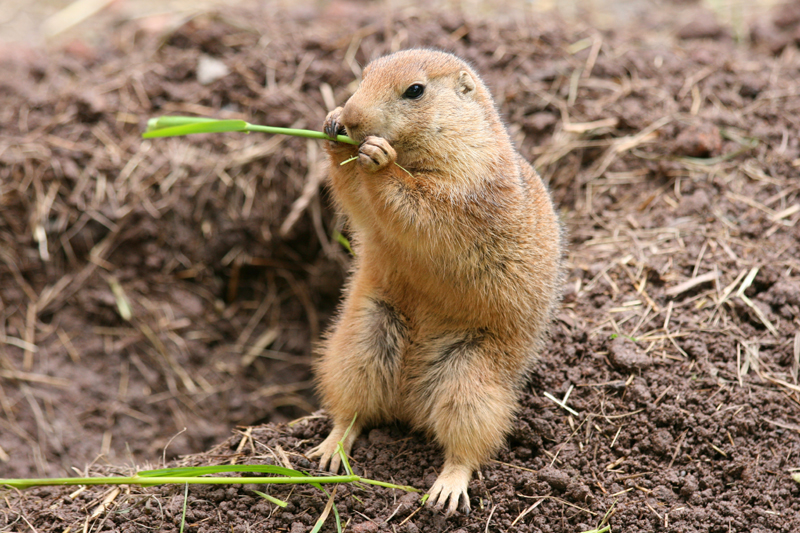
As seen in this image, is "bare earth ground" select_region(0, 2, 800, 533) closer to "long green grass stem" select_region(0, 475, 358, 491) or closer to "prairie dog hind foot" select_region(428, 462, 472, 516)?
"prairie dog hind foot" select_region(428, 462, 472, 516)

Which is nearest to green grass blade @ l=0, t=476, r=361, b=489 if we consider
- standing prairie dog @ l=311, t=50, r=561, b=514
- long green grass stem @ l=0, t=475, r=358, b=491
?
long green grass stem @ l=0, t=475, r=358, b=491

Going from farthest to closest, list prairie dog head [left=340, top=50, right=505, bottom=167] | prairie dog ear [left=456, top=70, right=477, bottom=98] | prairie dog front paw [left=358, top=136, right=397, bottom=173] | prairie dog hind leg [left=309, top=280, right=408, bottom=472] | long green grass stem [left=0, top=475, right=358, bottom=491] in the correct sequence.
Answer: prairie dog hind leg [left=309, top=280, right=408, bottom=472], prairie dog ear [left=456, top=70, right=477, bottom=98], prairie dog head [left=340, top=50, right=505, bottom=167], prairie dog front paw [left=358, top=136, right=397, bottom=173], long green grass stem [left=0, top=475, right=358, bottom=491]

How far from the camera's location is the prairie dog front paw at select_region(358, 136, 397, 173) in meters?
3.10

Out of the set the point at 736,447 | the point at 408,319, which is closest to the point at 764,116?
the point at 736,447

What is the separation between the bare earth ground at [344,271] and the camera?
11.2ft

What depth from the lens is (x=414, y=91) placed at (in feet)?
10.9

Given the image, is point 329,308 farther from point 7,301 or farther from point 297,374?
point 7,301

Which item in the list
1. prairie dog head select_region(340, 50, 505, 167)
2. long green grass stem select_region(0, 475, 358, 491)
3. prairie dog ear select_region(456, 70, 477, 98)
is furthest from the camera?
prairie dog ear select_region(456, 70, 477, 98)

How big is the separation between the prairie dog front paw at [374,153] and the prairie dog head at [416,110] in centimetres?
11

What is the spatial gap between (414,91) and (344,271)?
8.80 ft

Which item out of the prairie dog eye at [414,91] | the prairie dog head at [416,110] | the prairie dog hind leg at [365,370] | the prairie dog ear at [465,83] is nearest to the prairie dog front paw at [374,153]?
the prairie dog head at [416,110]

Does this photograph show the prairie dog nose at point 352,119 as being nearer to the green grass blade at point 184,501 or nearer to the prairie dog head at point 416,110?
the prairie dog head at point 416,110

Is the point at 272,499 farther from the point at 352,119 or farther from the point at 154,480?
the point at 352,119

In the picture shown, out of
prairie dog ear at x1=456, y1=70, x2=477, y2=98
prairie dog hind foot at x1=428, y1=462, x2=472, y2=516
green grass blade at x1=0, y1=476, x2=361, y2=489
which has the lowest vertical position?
prairie dog hind foot at x1=428, y1=462, x2=472, y2=516
